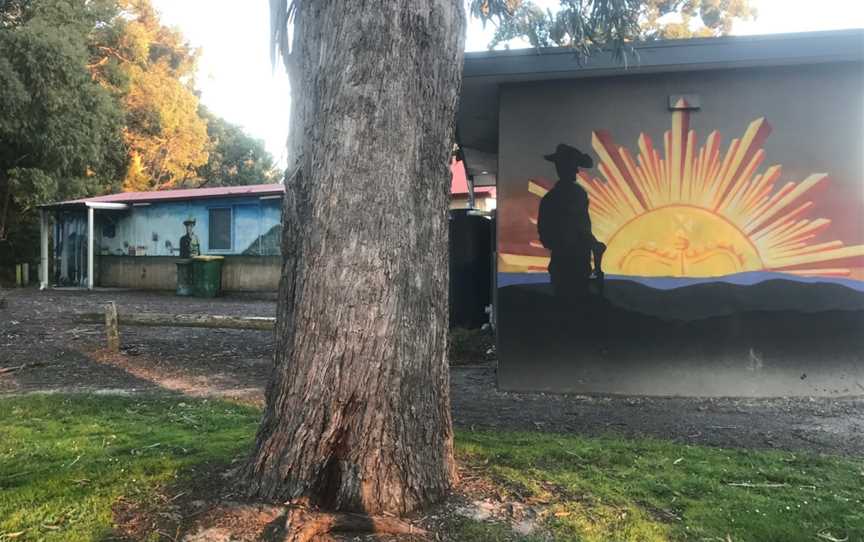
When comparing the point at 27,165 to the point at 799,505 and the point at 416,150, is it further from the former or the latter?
the point at 799,505

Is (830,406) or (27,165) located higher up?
(27,165)

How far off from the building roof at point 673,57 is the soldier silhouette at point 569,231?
0.88 meters

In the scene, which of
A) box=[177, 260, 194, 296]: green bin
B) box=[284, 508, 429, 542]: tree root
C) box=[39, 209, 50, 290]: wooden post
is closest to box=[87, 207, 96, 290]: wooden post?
box=[39, 209, 50, 290]: wooden post

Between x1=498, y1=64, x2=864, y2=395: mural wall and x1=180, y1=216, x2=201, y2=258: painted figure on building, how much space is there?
15139 mm

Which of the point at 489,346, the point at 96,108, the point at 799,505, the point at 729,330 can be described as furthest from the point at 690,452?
the point at 96,108

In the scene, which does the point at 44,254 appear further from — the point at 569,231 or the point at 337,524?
the point at 337,524

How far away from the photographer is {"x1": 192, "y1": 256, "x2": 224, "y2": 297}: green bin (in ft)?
61.4

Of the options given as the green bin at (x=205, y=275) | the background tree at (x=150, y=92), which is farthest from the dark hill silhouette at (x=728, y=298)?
the background tree at (x=150, y=92)

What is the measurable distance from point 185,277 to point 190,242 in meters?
1.55

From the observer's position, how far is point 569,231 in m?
7.23

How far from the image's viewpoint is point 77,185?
80.0ft

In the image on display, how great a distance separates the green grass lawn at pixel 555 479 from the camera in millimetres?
3475

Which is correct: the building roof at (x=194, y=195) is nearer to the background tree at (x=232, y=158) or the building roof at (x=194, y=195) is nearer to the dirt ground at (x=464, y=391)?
the dirt ground at (x=464, y=391)

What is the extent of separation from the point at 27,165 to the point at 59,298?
8.38 metres
